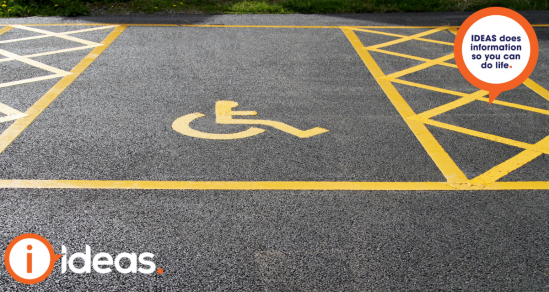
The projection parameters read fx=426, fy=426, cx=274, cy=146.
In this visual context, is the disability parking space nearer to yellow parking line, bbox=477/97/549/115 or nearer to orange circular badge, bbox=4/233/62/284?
orange circular badge, bbox=4/233/62/284

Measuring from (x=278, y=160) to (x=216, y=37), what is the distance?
4.67m

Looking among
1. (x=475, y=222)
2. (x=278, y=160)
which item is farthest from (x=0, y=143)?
(x=475, y=222)

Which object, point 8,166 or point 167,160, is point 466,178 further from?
point 8,166

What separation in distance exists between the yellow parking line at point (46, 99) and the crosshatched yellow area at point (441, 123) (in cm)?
432

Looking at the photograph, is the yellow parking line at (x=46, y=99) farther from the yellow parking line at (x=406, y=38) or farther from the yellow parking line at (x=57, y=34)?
the yellow parking line at (x=406, y=38)

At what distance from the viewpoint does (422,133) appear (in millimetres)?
4715

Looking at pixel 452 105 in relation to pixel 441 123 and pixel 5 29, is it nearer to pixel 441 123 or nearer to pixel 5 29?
pixel 441 123

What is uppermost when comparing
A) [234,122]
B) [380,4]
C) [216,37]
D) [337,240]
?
[380,4]

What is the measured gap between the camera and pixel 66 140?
4.39m

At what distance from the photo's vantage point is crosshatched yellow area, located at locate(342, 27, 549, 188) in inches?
158

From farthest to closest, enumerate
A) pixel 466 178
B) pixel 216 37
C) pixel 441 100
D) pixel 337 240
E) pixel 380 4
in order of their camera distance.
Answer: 1. pixel 380 4
2. pixel 216 37
3. pixel 441 100
4. pixel 466 178
5. pixel 337 240

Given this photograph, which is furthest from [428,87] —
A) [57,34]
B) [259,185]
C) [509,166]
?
[57,34]

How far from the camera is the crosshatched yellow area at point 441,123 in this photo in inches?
158

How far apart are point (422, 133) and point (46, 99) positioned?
15.0 ft
